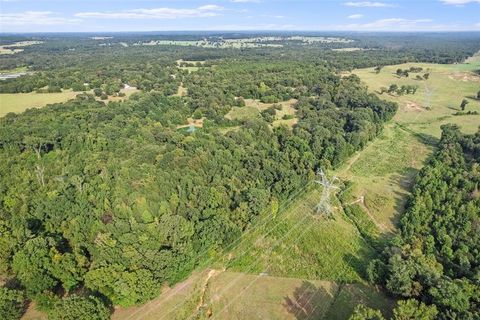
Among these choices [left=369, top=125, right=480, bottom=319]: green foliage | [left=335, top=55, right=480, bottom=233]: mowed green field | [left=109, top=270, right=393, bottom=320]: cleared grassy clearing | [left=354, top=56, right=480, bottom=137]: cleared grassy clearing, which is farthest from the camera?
[left=354, top=56, right=480, bottom=137]: cleared grassy clearing

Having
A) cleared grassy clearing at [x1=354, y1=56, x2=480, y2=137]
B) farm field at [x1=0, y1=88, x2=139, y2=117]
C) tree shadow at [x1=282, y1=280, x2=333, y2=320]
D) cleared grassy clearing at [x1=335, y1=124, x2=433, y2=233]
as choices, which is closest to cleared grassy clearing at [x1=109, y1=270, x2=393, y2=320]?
tree shadow at [x1=282, y1=280, x2=333, y2=320]

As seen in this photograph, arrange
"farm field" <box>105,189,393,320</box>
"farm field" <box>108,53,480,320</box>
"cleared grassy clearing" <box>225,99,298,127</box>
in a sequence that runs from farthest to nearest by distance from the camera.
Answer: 1. "cleared grassy clearing" <box>225,99,298,127</box>
2. "farm field" <box>108,53,480,320</box>
3. "farm field" <box>105,189,393,320</box>

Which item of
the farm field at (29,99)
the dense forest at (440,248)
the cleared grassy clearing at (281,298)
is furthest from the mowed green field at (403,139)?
the farm field at (29,99)

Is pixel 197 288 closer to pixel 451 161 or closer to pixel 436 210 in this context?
pixel 436 210

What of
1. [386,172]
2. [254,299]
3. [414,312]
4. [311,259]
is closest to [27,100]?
[254,299]

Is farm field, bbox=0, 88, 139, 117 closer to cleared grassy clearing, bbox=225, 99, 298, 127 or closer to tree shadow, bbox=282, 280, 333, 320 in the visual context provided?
cleared grassy clearing, bbox=225, 99, 298, 127

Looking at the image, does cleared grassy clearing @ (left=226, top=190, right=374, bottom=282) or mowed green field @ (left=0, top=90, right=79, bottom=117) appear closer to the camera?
cleared grassy clearing @ (left=226, top=190, right=374, bottom=282)

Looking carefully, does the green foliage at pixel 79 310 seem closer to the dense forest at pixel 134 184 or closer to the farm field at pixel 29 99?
the dense forest at pixel 134 184
